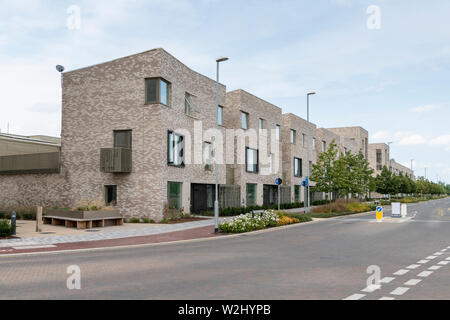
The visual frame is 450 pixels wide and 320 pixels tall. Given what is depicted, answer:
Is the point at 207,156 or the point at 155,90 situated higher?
the point at 155,90

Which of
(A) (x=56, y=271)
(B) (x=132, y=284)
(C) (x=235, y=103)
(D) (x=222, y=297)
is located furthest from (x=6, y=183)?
(D) (x=222, y=297)

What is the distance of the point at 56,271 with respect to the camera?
1033 cm

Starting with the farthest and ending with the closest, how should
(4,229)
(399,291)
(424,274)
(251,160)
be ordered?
1. (251,160)
2. (4,229)
3. (424,274)
4. (399,291)

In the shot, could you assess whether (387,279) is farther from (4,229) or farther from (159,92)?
(159,92)

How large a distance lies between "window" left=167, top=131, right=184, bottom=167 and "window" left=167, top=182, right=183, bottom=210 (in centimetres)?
136

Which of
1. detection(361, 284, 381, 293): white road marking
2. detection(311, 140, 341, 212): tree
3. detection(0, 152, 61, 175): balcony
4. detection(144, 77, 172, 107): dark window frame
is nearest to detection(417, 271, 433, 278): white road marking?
detection(361, 284, 381, 293): white road marking

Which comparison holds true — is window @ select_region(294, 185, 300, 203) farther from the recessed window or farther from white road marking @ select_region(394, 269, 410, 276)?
white road marking @ select_region(394, 269, 410, 276)

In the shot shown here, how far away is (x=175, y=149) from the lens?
28.3 metres

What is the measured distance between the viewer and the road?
7859 mm

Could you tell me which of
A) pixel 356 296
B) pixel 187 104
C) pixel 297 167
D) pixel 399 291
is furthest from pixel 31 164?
pixel 297 167

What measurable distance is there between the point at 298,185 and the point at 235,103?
1885cm

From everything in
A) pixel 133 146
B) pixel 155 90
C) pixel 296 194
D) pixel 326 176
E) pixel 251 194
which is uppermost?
pixel 155 90

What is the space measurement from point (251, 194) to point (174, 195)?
45.8ft
